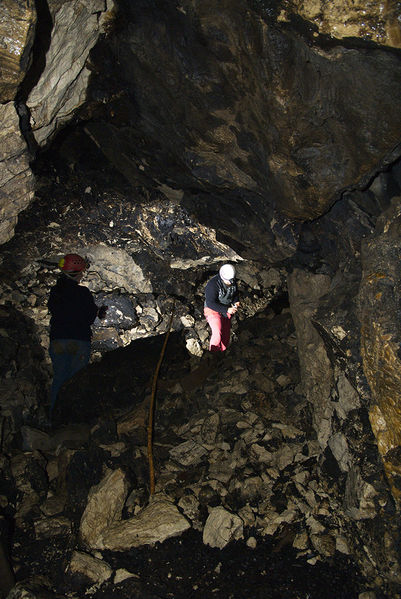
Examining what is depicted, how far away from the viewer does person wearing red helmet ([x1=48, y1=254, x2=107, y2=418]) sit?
378 centimetres

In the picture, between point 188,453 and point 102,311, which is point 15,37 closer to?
point 102,311

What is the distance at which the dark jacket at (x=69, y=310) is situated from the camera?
148 inches

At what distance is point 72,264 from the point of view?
383cm

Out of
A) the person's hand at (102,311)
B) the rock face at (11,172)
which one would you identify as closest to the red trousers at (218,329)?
the person's hand at (102,311)

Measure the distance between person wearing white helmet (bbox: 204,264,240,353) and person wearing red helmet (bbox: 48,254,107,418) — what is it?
1.20m

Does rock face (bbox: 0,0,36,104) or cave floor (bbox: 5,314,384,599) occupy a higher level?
rock face (bbox: 0,0,36,104)

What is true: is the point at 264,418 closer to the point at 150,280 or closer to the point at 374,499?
the point at 374,499

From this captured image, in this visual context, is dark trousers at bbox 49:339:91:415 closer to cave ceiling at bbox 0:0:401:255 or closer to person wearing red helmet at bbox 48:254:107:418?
person wearing red helmet at bbox 48:254:107:418

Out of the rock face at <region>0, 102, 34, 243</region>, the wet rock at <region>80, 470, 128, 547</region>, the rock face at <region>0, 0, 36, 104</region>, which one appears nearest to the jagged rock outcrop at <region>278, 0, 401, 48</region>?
the rock face at <region>0, 0, 36, 104</region>

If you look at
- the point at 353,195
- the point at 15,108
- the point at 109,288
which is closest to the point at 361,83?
the point at 353,195

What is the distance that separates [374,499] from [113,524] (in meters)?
1.68

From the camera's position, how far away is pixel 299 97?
1912 millimetres

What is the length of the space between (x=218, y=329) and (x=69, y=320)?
1.50 meters

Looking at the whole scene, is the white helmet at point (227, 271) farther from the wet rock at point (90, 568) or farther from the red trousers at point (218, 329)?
the wet rock at point (90, 568)
